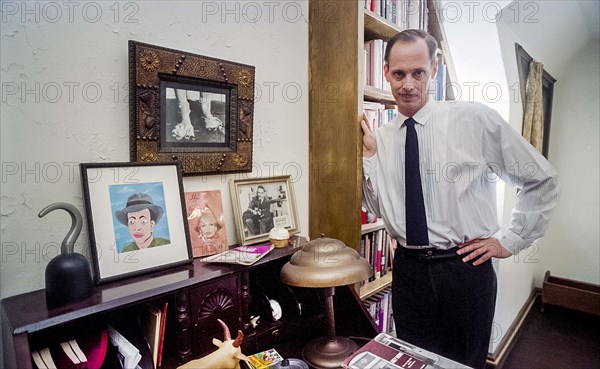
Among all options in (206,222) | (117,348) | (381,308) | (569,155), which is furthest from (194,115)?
(569,155)

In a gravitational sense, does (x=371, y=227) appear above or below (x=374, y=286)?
above

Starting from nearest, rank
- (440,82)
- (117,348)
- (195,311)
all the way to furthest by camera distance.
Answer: (117,348) < (195,311) < (440,82)

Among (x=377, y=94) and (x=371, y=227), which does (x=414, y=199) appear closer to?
(x=371, y=227)

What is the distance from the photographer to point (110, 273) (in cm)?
87

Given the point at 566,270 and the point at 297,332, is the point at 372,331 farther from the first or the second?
the point at 566,270

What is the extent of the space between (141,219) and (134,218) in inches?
0.7

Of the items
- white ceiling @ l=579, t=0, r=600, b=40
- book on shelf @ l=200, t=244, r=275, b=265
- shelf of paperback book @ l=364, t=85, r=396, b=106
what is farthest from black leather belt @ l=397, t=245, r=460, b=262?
white ceiling @ l=579, t=0, r=600, b=40

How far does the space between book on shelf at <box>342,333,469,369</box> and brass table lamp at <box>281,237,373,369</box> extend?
0.11 metres

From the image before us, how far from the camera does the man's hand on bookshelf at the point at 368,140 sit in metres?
1.46

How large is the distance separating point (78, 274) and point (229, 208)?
59 centimetres

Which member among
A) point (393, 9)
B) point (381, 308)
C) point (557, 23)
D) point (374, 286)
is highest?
point (557, 23)

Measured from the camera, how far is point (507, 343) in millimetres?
2641

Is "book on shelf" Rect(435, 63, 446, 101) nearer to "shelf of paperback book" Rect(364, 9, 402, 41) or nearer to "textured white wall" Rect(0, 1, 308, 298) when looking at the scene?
"shelf of paperback book" Rect(364, 9, 402, 41)

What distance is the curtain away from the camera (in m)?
2.85
